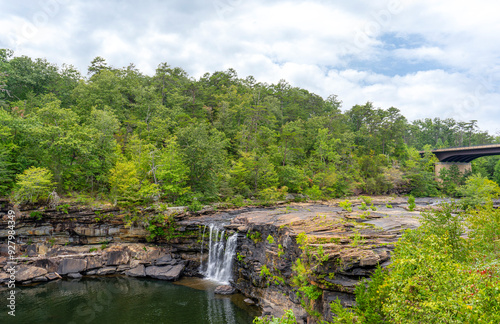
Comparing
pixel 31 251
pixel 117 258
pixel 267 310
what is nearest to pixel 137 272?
pixel 117 258

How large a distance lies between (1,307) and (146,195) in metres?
15.5

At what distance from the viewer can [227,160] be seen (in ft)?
159

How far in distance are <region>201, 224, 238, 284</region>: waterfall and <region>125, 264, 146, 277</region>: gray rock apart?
244 inches

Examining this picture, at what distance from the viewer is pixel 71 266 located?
2792 centimetres

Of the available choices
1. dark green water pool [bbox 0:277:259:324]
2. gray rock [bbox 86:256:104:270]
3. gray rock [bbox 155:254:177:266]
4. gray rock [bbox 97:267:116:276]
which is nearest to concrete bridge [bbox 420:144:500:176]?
dark green water pool [bbox 0:277:259:324]

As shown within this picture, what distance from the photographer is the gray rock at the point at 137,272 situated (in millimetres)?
28094

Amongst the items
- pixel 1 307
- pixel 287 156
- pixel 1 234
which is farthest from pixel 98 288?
pixel 287 156

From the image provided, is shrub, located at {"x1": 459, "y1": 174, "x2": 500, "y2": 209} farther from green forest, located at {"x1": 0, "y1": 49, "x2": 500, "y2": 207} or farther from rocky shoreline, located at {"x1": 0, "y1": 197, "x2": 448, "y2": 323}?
rocky shoreline, located at {"x1": 0, "y1": 197, "x2": 448, "y2": 323}

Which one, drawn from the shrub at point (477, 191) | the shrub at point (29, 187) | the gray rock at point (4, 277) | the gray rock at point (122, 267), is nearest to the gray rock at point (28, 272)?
the gray rock at point (4, 277)

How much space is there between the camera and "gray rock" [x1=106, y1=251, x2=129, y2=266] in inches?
1150

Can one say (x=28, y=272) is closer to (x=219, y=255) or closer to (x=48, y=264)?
(x=48, y=264)

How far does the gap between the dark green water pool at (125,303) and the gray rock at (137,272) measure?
0.85 m

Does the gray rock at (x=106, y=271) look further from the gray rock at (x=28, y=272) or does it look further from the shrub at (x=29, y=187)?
the shrub at (x=29, y=187)

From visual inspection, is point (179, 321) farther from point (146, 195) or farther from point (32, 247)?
point (32, 247)
